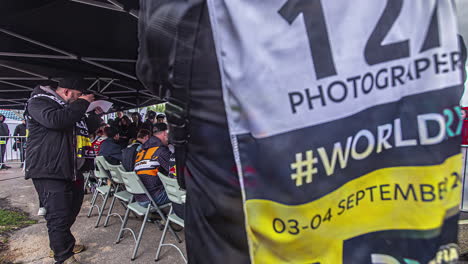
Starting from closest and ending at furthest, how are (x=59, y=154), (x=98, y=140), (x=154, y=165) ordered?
(x=59, y=154)
(x=154, y=165)
(x=98, y=140)

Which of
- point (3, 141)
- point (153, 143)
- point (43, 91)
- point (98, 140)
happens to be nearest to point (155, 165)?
point (153, 143)

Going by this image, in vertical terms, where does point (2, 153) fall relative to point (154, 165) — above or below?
above

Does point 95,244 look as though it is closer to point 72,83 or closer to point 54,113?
point 54,113

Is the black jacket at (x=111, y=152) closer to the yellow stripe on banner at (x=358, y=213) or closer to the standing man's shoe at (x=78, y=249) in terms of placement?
the standing man's shoe at (x=78, y=249)

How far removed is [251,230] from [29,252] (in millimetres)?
3464

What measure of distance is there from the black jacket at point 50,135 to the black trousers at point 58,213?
10 cm

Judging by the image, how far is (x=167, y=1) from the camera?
0.77 m

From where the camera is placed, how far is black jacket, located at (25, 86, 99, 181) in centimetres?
231

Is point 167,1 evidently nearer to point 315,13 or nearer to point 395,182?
point 315,13

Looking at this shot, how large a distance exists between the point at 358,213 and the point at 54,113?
8.15 feet

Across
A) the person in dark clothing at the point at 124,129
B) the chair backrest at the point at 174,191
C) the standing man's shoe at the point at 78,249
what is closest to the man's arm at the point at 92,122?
the chair backrest at the point at 174,191

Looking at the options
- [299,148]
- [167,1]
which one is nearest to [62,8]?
[167,1]

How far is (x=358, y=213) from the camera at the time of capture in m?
0.71

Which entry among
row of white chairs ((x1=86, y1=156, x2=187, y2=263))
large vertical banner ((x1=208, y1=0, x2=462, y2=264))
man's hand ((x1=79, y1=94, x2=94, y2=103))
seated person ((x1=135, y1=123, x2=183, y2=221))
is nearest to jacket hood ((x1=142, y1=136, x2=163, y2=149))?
seated person ((x1=135, y1=123, x2=183, y2=221))
